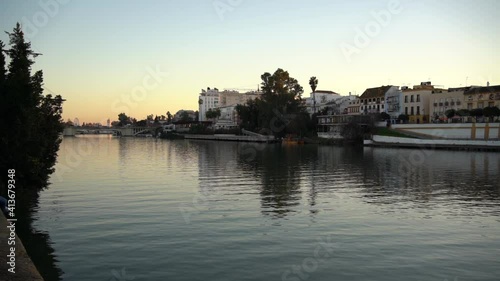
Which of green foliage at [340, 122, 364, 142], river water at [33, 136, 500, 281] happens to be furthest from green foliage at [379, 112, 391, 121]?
river water at [33, 136, 500, 281]

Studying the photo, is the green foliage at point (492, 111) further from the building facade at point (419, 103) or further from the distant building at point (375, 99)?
the distant building at point (375, 99)

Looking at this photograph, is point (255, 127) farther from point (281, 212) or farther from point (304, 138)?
point (281, 212)

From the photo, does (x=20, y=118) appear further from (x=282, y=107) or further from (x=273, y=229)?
(x=282, y=107)

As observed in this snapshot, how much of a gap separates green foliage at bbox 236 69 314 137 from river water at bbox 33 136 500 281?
87129mm

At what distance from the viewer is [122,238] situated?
18.1 metres

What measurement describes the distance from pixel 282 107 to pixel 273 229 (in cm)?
10562

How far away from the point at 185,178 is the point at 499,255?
29.1m

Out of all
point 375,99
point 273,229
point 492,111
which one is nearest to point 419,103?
point 375,99

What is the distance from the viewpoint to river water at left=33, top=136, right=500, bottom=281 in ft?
47.8

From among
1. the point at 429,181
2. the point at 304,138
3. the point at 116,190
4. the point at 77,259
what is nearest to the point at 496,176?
the point at 429,181

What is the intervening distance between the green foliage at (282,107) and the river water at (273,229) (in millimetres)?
87129

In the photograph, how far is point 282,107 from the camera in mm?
124250

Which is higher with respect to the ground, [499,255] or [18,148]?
[18,148]

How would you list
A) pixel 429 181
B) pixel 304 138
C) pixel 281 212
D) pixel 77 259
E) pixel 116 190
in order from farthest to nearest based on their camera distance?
pixel 304 138
pixel 429 181
pixel 116 190
pixel 281 212
pixel 77 259
